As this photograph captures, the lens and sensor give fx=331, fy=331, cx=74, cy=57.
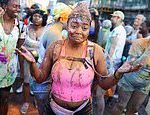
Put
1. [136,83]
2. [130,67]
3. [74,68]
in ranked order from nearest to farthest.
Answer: [130,67], [74,68], [136,83]

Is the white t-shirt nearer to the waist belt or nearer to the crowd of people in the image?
the crowd of people

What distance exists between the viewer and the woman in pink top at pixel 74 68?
283 centimetres

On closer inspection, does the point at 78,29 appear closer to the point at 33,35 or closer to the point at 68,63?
Result: the point at 68,63

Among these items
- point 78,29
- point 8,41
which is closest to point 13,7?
point 8,41

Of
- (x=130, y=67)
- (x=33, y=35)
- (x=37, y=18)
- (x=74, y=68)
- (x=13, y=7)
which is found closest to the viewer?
(x=130, y=67)

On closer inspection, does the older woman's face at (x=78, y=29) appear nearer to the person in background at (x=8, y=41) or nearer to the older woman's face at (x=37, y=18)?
the person in background at (x=8, y=41)

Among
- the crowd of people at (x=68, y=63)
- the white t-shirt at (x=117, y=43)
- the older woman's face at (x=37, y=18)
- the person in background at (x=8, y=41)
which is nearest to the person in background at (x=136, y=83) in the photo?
the crowd of people at (x=68, y=63)

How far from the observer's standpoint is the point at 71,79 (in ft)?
9.25

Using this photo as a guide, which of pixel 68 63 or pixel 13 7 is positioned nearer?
pixel 68 63

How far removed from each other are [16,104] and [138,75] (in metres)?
2.42

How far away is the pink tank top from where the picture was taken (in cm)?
283

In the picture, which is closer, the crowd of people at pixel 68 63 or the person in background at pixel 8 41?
the crowd of people at pixel 68 63

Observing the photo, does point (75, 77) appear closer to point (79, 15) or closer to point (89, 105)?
point (89, 105)

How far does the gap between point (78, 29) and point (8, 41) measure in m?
1.38
